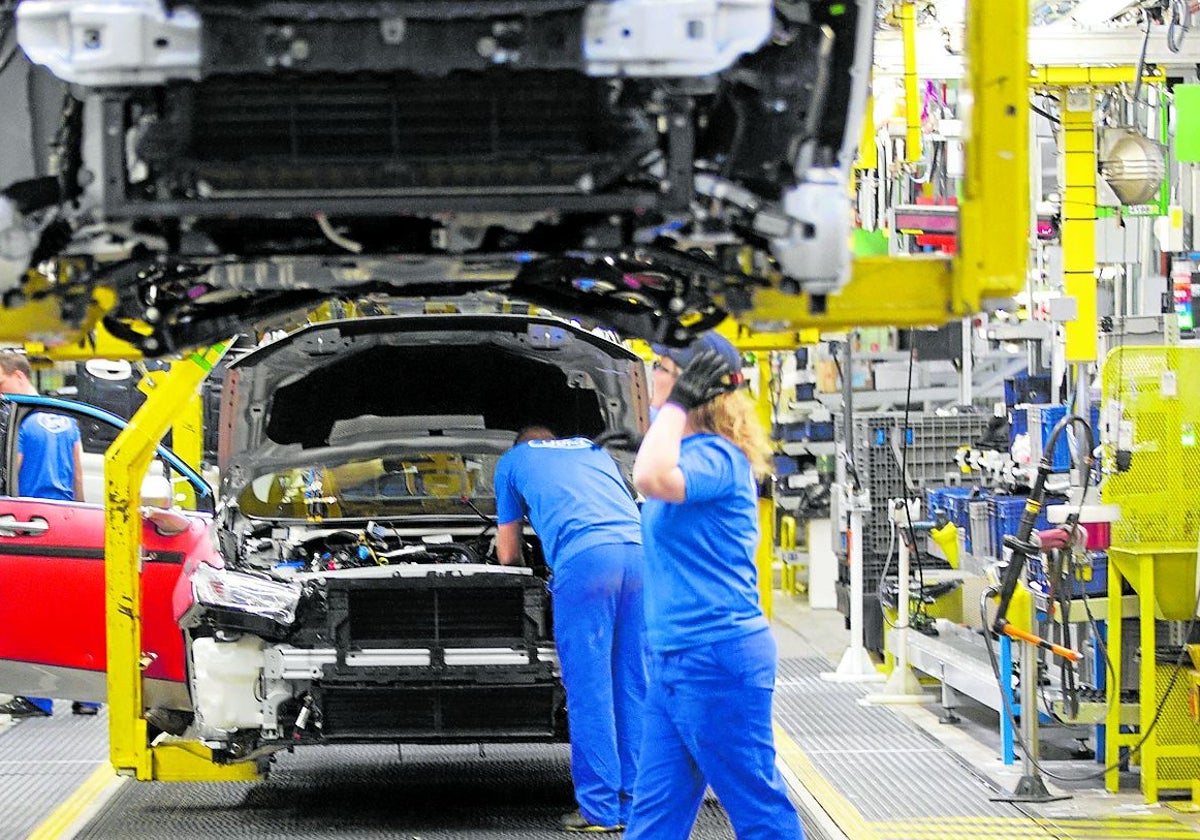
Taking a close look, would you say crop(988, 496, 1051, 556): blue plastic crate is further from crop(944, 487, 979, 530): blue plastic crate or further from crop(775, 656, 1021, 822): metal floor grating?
crop(775, 656, 1021, 822): metal floor grating

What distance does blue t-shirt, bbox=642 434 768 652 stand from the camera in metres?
5.29

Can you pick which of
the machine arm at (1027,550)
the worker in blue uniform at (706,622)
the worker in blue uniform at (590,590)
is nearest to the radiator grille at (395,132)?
the worker in blue uniform at (706,622)

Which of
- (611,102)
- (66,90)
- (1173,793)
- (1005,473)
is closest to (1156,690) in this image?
(1173,793)

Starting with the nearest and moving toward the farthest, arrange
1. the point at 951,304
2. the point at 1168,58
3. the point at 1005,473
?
the point at 951,304 < the point at 1168,58 < the point at 1005,473

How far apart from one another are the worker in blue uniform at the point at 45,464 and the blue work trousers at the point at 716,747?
5536 millimetres

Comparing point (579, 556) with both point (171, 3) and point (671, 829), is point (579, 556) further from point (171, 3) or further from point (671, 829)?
point (171, 3)

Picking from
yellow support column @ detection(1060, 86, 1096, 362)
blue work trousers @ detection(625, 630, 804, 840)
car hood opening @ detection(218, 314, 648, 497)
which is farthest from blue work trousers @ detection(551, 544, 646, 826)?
yellow support column @ detection(1060, 86, 1096, 362)

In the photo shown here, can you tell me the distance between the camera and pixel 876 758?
8.86 metres

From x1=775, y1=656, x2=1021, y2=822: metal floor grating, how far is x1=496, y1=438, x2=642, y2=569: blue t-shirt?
162cm

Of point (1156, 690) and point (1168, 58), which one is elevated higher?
point (1168, 58)

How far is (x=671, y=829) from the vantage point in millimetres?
5316

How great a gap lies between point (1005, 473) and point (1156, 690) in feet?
7.85

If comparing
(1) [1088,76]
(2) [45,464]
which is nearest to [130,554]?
(2) [45,464]

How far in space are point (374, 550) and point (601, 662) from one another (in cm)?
146
